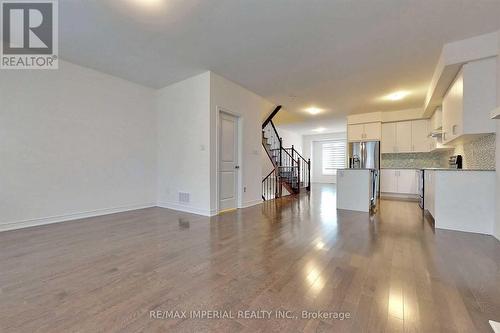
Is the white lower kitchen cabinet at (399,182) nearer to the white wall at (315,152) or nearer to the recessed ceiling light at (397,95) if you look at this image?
the recessed ceiling light at (397,95)

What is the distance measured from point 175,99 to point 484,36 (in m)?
5.11

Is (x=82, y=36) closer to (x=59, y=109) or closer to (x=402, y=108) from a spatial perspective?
(x=59, y=109)

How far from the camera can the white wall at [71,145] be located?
3.20m

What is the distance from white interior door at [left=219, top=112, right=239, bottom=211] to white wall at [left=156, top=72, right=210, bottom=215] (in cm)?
38

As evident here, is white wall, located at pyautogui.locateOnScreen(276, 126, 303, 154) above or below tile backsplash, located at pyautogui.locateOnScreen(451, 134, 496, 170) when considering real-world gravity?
above

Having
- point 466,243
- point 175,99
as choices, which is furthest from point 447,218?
point 175,99

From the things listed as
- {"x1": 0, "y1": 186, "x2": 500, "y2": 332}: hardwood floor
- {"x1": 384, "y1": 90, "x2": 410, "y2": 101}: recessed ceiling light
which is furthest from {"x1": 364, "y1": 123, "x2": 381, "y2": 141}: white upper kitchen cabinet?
{"x1": 0, "y1": 186, "x2": 500, "y2": 332}: hardwood floor

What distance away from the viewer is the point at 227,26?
108 inches

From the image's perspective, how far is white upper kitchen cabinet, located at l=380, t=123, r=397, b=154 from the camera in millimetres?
6605

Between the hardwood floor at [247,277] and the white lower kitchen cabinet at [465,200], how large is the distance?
0.78 ft

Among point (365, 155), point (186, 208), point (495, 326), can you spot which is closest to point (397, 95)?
point (365, 155)

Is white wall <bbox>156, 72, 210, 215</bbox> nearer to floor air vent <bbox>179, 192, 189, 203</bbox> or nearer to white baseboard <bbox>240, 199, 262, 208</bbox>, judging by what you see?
floor air vent <bbox>179, 192, 189, 203</bbox>

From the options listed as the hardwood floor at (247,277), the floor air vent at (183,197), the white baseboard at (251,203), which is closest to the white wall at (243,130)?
the white baseboard at (251,203)

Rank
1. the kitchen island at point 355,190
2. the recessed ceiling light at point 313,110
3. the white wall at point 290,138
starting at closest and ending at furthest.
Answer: the kitchen island at point 355,190
the recessed ceiling light at point 313,110
the white wall at point 290,138
